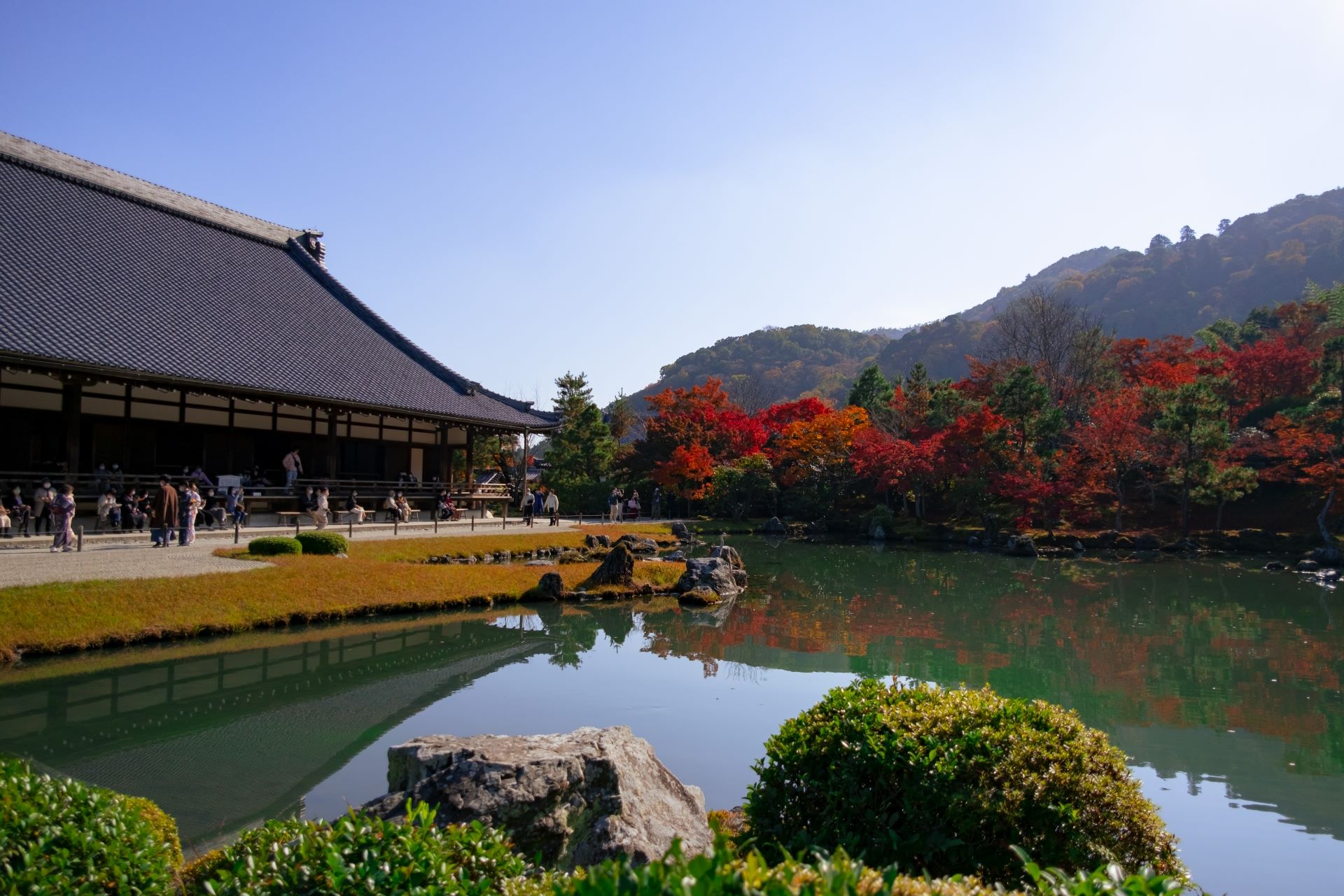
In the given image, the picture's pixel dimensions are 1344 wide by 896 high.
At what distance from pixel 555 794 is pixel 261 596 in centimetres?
994

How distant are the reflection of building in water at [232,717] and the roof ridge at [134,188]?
1726 centimetres

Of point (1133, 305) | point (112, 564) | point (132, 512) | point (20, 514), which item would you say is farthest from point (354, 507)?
point (1133, 305)

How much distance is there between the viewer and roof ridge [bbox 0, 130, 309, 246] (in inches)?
816

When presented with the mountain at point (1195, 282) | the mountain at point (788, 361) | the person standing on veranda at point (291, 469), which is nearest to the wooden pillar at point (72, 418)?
the person standing on veranda at point (291, 469)

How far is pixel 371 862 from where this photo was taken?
2705 millimetres

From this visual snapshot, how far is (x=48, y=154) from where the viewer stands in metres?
21.3

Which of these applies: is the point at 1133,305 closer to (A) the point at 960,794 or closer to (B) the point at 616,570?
(B) the point at 616,570

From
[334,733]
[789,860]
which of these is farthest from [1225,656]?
[789,860]

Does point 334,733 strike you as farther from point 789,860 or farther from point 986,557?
point 986,557

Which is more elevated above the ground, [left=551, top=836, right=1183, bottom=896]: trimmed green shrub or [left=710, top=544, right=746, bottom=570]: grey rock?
[left=551, top=836, right=1183, bottom=896]: trimmed green shrub

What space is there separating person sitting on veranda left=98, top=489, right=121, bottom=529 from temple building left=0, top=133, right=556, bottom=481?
80cm

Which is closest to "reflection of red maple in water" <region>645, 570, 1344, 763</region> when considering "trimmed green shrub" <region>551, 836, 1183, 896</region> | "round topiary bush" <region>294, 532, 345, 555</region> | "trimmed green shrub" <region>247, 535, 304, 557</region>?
"round topiary bush" <region>294, 532, 345, 555</region>

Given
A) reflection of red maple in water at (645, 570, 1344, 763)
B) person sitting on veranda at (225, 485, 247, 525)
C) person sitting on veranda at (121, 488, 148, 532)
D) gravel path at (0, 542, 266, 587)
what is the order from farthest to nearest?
person sitting on veranda at (225, 485, 247, 525)
person sitting on veranda at (121, 488, 148, 532)
gravel path at (0, 542, 266, 587)
reflection of red maple in water at (645, 570, 1344, 763)

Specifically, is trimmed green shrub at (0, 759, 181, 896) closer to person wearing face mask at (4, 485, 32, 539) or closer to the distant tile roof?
the distant tile roof
